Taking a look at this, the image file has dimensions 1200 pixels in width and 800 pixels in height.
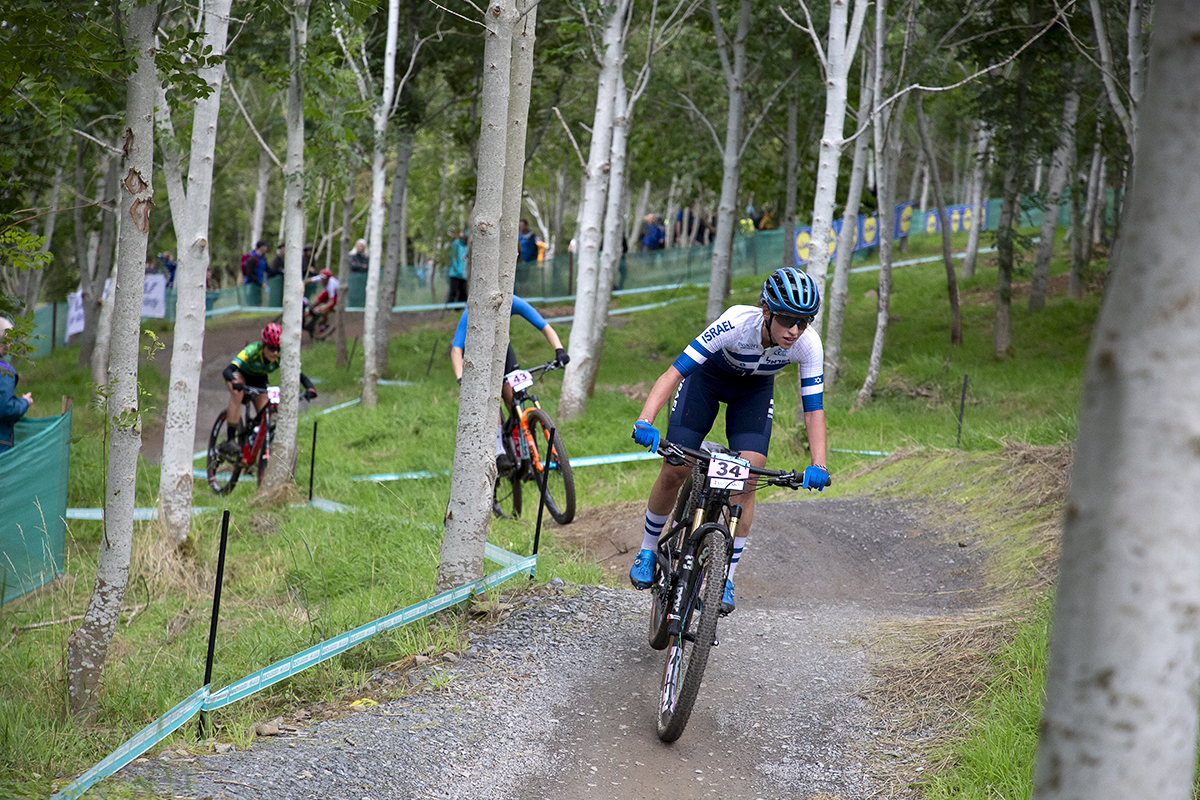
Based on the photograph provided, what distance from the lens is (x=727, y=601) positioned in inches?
190

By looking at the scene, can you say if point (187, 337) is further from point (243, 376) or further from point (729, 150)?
point (729, 150)

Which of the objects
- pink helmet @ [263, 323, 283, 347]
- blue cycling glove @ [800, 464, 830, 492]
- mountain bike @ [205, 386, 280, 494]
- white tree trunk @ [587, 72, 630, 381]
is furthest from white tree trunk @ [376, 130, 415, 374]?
blue cycling glove @ [800, 464, 830, 492]

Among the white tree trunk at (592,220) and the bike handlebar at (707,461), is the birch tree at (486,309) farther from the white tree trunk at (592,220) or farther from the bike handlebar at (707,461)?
the white tree trunk at (592,220)

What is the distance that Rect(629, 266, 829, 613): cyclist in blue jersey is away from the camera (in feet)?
15.6

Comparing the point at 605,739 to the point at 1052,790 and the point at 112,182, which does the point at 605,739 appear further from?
the point at 112,182

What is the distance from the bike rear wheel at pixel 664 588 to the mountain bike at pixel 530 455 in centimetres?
276

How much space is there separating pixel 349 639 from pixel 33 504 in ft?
14.1

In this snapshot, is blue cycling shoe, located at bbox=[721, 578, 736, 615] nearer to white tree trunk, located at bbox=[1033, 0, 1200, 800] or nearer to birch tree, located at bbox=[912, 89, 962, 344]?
white tree trunk, located at bbox=[1033, 0, 1200, 800]

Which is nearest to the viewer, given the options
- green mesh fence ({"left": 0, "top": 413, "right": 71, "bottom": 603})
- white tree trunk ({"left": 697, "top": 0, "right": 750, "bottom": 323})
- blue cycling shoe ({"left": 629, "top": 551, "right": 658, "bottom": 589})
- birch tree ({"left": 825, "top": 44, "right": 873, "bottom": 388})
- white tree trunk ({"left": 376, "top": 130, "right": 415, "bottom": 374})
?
blue cycling shoe ({"left": 629, "top": 551, "right": 658, "bottom": 589})

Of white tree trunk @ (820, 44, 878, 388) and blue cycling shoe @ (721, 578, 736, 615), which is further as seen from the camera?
white tree trunk @ (820, 44, 878, 388)

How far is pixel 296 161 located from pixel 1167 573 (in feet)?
32.7

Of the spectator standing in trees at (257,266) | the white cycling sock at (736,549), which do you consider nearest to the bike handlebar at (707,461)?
the white cycling sock at (736,549)

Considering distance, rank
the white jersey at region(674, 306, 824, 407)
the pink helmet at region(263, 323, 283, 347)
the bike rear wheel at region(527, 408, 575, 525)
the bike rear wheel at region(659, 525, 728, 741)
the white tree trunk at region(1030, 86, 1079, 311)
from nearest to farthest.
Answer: the bike rear wheel at region(659, 525, 728, 741) < the white jersey at region(674, 306, 824, 407) < the bike rear wheel at region(527, 408, 575, 525) < the pink helmet at region(263, 323, 283, 347) < the white tree trunk at region(1030, 86, 1079, 311)

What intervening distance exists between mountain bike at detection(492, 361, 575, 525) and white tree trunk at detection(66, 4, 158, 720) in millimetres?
3353
